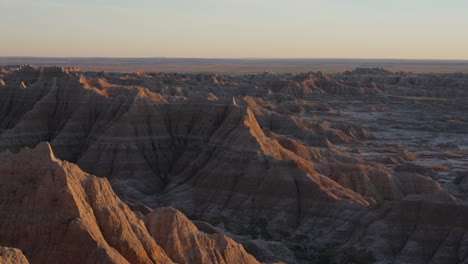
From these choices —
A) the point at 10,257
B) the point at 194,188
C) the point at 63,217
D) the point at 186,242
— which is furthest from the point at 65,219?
the point at 194,188

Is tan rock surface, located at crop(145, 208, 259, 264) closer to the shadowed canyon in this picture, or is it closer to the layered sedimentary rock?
the shadowed canyon

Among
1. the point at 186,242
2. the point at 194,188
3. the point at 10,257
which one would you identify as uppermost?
the point at 10,257

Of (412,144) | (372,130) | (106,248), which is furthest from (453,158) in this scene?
(106,248)

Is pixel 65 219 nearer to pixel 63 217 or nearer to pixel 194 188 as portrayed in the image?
pixel 63 217

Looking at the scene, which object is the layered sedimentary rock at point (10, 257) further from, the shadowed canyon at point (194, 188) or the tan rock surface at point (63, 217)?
the tan rock surface at point (63, 217)

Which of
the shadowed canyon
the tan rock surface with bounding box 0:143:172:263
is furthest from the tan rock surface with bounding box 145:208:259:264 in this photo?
the tan rock surface with bounding box 0:143:172:263

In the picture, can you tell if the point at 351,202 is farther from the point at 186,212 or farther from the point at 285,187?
the point at 186,212

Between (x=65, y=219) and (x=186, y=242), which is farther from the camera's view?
(x=186, y=242)

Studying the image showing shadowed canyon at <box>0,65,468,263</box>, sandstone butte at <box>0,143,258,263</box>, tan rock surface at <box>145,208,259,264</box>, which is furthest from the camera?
tan rock surface at <box>145,208,259,264</box>
